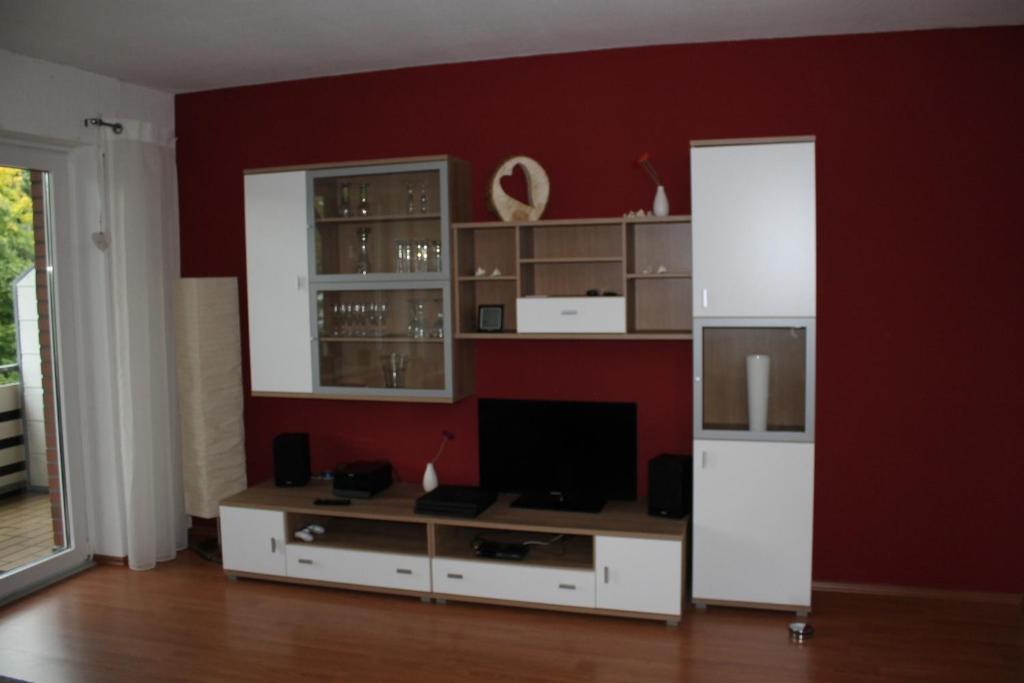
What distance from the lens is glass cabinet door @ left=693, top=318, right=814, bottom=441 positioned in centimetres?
369

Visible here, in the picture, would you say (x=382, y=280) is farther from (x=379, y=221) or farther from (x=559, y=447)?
(x=559, y=447)

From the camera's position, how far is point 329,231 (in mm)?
→ 4363

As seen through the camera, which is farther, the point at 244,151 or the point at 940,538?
the point at 244,151

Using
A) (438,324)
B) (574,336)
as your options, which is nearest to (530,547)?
(574,336)

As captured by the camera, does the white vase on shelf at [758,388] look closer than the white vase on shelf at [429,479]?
Yes

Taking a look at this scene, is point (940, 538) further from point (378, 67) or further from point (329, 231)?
point (378, 67)

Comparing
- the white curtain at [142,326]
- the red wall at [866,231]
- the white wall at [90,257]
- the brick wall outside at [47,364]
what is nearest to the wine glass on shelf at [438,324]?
the red wall at [866,231]

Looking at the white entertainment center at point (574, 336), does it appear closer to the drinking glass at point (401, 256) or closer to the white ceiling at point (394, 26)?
the drinking glass at point (401, 256)

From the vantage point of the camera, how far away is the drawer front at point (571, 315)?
12.7ft

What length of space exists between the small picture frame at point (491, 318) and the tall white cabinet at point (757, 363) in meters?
0.98

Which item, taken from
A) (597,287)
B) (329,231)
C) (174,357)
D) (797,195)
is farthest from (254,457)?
(797,195)

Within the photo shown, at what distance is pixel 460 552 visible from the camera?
4062 mm

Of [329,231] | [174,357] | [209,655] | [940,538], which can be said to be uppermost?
[329,231]

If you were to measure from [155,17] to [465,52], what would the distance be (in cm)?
143
